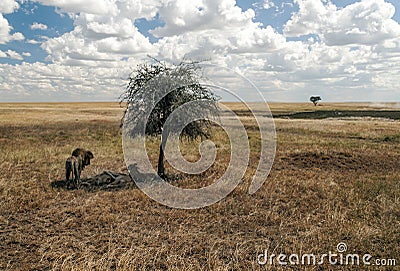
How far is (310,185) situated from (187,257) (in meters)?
8.07

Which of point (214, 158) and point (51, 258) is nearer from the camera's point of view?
point (51, 258)

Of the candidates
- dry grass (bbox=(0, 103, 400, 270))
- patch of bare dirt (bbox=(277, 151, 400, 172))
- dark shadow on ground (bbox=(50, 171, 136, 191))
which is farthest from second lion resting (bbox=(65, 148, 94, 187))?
patch of bare dirt (bbox=(277, 151, 400, 172))

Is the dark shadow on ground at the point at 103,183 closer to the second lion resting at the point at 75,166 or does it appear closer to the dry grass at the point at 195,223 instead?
the second lion resting at the point at 75,166

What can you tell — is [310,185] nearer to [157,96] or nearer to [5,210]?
[157,96]

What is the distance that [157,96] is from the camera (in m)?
14.6

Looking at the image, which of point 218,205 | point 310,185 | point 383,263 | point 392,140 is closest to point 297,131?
point 392,140
